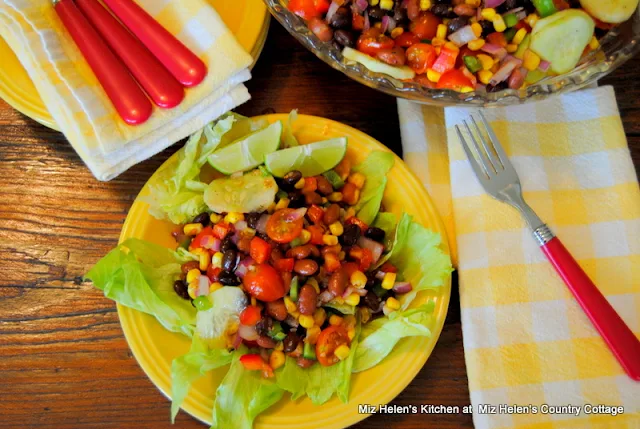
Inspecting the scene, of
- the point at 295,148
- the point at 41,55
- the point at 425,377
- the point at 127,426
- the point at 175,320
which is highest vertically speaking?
the point at 41,55

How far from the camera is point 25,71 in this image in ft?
6.14

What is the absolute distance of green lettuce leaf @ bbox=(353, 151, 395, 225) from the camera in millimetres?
Answer: 1810

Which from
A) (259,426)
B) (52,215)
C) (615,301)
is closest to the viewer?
(259,426)

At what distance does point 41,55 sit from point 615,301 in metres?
1.98

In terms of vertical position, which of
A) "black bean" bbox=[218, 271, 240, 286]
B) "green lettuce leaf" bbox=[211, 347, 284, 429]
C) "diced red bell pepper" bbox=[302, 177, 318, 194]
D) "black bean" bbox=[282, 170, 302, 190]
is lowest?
"green lettuce leaf" bbox=[211, 347, 284, 429]

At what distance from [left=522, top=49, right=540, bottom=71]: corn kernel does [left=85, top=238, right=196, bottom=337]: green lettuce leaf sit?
1193mm

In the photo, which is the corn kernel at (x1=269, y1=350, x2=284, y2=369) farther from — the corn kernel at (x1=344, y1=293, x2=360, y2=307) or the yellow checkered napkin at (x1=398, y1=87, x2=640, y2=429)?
the yellow checkered napkin at (x1=398, y1=87, x2=640, y2=429)

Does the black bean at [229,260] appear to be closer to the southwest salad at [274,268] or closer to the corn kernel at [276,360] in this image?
the southwest salad at [274,268]

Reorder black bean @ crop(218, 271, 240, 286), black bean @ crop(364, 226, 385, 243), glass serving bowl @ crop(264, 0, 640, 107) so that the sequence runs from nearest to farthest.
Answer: glass serving bowl @ crop(264, 0, 640, 107) → black bean @ crop(218, 271, 240, 286) → black bean @ crop(364, 226, 385, 243)

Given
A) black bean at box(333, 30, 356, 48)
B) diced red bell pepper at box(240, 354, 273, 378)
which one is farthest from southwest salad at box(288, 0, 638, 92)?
diced red bell pepper at box(240, 354, 273, 378)

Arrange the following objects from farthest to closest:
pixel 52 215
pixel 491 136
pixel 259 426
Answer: pixel 52 215 < pixel 491 136 < pixel 259 426

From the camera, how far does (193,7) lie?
1.87 m

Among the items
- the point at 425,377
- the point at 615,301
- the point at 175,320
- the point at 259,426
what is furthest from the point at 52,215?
the point at 615,301

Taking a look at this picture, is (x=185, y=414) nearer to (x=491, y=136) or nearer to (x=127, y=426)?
(x=127, y=426)
